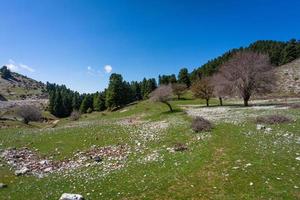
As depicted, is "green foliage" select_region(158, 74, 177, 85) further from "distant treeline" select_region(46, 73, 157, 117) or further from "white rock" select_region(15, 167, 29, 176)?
"white rock" select_region(15, 167, 29, 176)

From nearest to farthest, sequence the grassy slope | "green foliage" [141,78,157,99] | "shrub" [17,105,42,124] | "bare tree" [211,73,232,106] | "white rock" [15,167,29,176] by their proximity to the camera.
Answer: the grassy slope → "white rock" [15,167,29,176] → "bare tree" [211,73,232,106] → "shrub" [17,105,42,124] → "green foliage" [141,78,157,99]

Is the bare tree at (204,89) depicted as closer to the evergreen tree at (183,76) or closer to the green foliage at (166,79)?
the evergreen tree at (183,76)

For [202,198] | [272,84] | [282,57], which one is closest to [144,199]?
[202,198]

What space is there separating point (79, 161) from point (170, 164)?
856 centimetres

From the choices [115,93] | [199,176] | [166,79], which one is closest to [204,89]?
[115,93]

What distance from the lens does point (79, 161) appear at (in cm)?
2009

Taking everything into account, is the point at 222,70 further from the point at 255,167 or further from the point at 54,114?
the point at 54,114

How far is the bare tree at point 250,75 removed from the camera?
1934 inches

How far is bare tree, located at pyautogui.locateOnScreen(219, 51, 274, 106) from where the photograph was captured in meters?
49.1

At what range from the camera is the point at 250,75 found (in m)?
49.3

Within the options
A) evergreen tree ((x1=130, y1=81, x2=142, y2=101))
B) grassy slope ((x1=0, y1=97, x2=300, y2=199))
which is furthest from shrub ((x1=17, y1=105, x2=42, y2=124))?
evergreen tree ((x1=130, y1=81, x2=142, y2=101))

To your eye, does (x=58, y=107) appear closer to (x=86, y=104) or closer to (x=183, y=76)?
(x=86, y=104)

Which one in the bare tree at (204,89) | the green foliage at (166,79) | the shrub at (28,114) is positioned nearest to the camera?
the bare tree at (204,89)

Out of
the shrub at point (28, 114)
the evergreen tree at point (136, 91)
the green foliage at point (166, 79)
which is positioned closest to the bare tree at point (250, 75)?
the shrub at point (28, 114)
